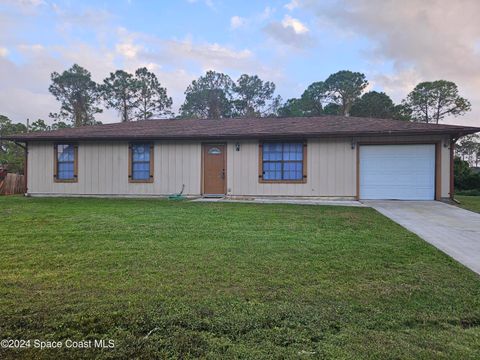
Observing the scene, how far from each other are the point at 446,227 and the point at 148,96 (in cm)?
2852

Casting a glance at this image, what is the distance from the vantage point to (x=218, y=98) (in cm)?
3055

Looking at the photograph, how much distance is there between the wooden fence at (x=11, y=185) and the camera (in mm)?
14305

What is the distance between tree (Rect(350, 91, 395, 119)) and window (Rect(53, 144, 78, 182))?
21.7 meters

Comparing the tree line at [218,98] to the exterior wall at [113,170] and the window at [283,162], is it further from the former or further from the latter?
the window at [283,162]

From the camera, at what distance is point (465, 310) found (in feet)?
7.73

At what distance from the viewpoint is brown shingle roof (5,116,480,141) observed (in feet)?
33.1

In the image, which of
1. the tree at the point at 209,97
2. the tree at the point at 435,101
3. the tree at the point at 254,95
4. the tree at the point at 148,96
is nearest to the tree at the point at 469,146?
the tree at the point at 435,101

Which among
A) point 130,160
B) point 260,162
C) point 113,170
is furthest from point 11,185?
point 260,162

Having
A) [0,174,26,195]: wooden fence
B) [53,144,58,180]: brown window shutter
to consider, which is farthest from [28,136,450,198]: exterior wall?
[0,174,26,195]: wooden fence

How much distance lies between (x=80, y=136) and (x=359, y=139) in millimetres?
10113

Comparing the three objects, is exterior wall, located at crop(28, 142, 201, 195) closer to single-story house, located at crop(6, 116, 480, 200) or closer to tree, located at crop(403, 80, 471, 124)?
single-story house, located at crop(6, 116, 480, 200)

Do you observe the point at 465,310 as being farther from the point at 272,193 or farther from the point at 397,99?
the point at 397,99

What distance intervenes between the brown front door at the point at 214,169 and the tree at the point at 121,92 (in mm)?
20963

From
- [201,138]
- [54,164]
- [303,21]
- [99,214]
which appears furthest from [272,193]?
[54,164]
